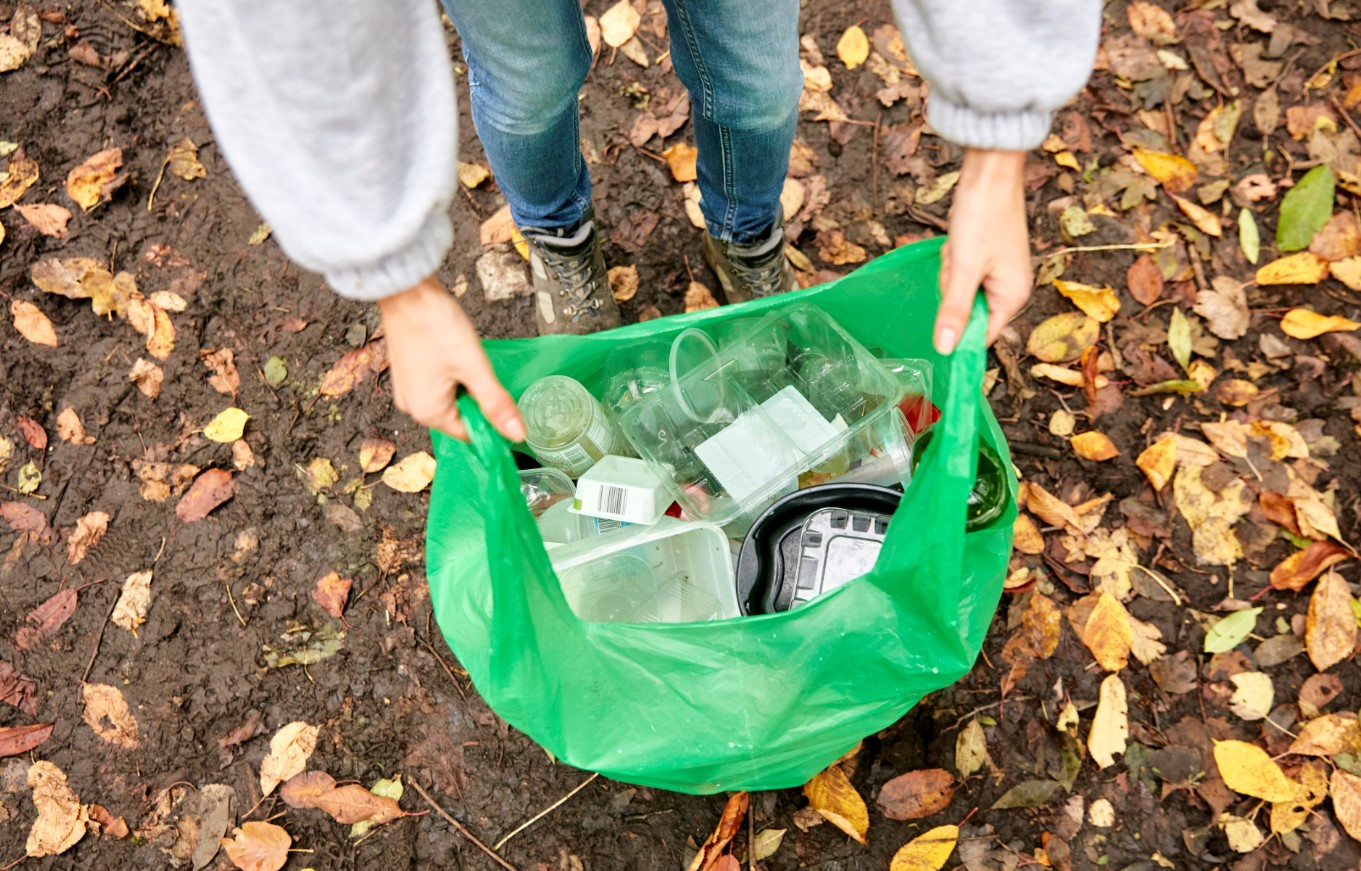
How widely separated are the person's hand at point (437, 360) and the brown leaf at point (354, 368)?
0.97 metres

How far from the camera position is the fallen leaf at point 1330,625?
1.44 meters

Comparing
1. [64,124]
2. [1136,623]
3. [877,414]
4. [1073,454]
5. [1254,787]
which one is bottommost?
[1254,787]

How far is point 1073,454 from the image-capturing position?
62.0 inches

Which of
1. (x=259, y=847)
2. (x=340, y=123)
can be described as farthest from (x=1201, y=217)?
(x=259, y=847)

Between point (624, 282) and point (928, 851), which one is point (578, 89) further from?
point (928, 851)

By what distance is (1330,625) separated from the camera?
1452 millimetres

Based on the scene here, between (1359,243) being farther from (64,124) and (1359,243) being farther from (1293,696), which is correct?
(64,124)

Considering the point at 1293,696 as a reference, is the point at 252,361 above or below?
above

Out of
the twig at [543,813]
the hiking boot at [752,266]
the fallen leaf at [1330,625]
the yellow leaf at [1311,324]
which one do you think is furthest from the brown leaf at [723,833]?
the yellow leaf at [1311,324]

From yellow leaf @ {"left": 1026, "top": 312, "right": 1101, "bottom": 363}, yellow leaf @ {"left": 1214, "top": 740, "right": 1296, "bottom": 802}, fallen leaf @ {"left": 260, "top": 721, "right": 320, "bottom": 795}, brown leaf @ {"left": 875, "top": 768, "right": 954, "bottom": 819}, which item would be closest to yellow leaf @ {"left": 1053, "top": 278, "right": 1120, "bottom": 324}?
yellow leaf @ {"left": 1026, "top": 312, "right": 1101, "bottom": 363}

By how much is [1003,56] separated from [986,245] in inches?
6.2

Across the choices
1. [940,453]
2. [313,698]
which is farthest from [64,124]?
[940,453]

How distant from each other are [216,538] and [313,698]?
Result: 34 cm

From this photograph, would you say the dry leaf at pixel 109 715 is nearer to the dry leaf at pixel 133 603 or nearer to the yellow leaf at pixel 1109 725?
the dry leaf at pixel 133 603
